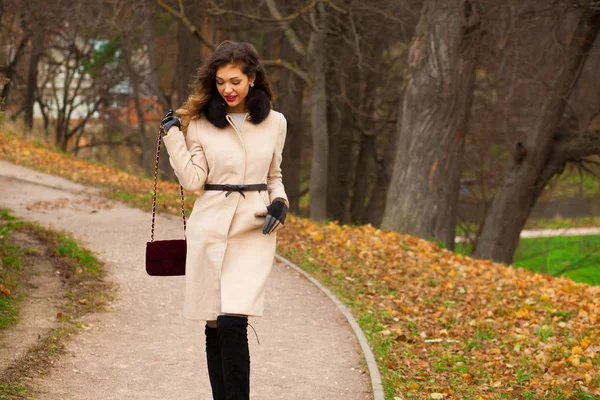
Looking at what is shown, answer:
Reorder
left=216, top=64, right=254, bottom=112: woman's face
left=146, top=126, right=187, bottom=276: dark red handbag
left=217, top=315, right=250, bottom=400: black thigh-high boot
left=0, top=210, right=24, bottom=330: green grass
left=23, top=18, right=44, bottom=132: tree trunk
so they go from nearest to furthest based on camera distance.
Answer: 1. left=217, top=315, right=250, bottom=400: black thigh-high boot
2. left=216, top=64, right=254, bottom=112: woman's face
3. left=146, top=126, right=187, bottom=276: dark red handbag
4. left=0, top=210, right=24, bottom=330: green grass
5. left=23, top=18, right=44, bottom=132: tree trunk

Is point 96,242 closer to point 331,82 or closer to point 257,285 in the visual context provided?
point 257,285

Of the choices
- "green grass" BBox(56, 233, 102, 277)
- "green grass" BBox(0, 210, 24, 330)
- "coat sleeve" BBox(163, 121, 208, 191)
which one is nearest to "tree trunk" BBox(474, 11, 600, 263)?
"green grass" BBox(56, 233, 102, 277)

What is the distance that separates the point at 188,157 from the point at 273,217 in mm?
523

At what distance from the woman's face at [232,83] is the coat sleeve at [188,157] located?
23 centimetres

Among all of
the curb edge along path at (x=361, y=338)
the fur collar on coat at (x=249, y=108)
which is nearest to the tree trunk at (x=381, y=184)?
the curb edge along path at (x=361, y=338)

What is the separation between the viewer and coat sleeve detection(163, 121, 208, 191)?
4555 millimetres

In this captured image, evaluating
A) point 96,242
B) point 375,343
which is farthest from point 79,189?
point 375,343

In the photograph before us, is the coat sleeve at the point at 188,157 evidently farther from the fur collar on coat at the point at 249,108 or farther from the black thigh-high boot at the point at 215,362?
the black thigh-high boot at the point at 215,362

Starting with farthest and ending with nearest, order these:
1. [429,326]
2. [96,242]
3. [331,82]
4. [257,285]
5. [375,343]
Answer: [331,82]
[96,242]
[429,326]
[375,343]
[257,285]

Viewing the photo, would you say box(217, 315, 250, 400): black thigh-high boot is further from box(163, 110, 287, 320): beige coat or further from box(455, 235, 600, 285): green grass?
box(455, 235, 600, 285): green grass

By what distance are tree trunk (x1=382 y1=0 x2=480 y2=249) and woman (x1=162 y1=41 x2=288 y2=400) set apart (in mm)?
10088

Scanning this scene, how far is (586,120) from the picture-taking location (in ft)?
54.2

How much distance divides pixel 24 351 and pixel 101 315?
1.63m

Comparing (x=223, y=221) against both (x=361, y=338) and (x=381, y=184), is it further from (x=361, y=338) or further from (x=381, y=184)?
(x=381, y=184)
